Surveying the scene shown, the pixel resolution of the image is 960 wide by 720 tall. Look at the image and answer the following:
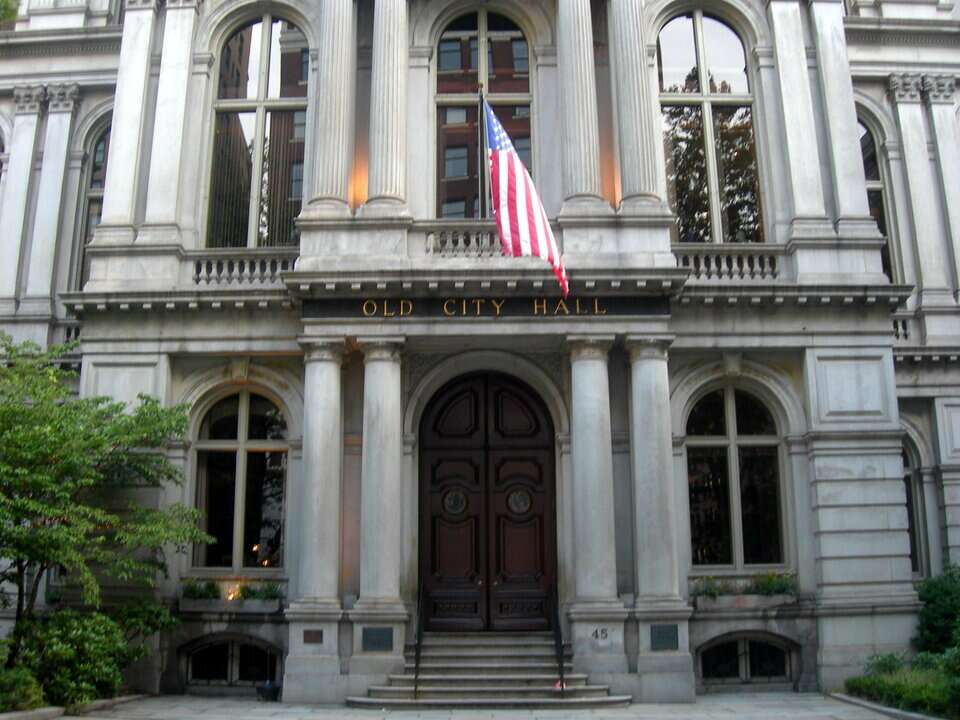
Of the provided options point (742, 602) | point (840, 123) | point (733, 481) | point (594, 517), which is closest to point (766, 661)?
point (742, 602)

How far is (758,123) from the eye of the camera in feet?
67.3

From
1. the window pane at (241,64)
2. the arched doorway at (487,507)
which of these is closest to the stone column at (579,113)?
the arched doorway at (487,507)

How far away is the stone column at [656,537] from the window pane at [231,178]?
8364mm

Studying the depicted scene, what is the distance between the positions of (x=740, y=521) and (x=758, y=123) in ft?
26.5

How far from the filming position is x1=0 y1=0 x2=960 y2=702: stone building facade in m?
17.4

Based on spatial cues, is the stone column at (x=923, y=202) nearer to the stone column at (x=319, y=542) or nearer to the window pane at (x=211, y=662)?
the stone column at (x=319, y=542)

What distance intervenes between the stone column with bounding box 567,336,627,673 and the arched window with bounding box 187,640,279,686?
5.69 m

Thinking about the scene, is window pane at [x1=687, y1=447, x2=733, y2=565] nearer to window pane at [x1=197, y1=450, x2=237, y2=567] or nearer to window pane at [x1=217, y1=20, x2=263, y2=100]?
window pane at [x1=197, y1=450, x2=237, y2=567]

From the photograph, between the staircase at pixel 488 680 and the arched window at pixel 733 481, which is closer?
the staircase at pixel 488 680

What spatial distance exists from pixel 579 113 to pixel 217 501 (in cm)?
1003

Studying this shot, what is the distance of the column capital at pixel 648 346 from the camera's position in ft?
57.9

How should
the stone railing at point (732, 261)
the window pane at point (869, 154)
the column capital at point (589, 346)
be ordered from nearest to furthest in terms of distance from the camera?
the column capital at point (589, 346) → the stone railing at point (732, 261) → the window pane at point (869, 154)

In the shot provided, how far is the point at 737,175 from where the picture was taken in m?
20.5

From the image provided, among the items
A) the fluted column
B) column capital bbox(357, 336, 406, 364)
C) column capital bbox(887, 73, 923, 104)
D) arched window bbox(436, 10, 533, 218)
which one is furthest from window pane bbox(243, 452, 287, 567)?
column capital bbox(887, 73, 923, 104)
